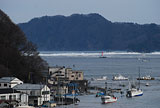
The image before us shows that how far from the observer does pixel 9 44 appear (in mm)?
29391

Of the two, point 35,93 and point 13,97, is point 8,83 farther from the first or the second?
point 13,97

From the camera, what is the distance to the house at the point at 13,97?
1951 cm

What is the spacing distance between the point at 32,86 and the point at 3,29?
29.9 feet

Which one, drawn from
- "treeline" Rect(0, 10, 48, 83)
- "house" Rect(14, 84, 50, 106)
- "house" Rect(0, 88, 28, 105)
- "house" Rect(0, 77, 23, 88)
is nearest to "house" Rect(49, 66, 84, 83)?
"treeline" Rect(0, 10, 48, 83)

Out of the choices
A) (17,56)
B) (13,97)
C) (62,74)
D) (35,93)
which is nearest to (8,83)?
(35,93)

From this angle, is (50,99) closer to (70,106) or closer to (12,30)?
(70,106)

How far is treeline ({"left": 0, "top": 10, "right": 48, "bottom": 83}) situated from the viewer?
26.9m

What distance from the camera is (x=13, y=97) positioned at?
802 inches

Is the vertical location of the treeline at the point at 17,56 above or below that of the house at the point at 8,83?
above

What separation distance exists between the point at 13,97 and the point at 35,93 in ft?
4.66

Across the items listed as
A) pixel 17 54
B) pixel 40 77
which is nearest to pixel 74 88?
pixel 40 77

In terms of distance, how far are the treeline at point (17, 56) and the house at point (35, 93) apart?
3.63 m

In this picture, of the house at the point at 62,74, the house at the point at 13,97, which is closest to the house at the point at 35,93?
the house at the point at 13,97

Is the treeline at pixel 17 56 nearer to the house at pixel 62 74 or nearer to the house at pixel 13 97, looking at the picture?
the house at pixel 62 74
